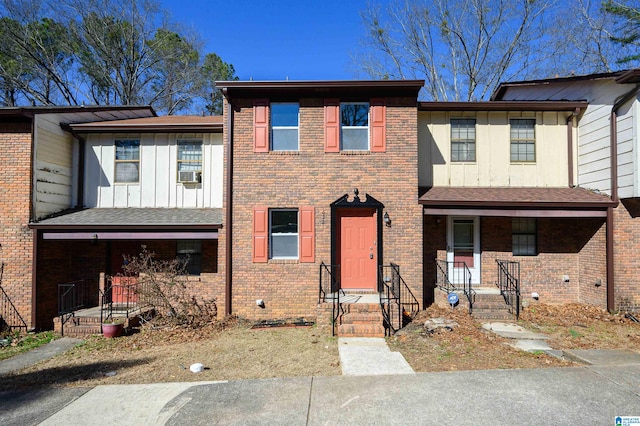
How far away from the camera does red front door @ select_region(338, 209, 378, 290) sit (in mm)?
9047

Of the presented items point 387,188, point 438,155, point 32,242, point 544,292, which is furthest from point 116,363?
Result: point 544,292

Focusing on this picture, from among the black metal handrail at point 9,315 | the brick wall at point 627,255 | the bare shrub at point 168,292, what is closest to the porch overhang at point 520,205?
the brick wall at point 627,255

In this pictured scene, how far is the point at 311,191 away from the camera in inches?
356

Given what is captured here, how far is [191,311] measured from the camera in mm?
9414

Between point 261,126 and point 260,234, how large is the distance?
9.00 feet

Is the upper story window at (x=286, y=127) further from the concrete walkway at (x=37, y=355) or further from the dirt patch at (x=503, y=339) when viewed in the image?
the concrete walkway at (x=37, y=355)

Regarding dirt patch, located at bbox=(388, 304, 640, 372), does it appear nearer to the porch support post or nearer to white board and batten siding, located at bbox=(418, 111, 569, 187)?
the porch support post

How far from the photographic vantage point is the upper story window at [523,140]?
1016cm

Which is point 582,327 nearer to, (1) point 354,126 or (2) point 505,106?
(2) point 505,106

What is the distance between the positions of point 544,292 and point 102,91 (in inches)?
969

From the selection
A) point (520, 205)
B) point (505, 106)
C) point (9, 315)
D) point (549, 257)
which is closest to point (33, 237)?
point (9, 315)

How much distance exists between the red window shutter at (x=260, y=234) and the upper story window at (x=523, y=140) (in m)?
7.13

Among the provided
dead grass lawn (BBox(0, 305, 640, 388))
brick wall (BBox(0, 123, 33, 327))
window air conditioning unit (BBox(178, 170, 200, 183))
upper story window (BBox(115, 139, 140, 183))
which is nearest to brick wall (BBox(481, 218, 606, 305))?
dead grass lawn (BBox(0, 305, 640, 388))

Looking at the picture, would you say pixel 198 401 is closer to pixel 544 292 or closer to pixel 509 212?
pixel 509 212
